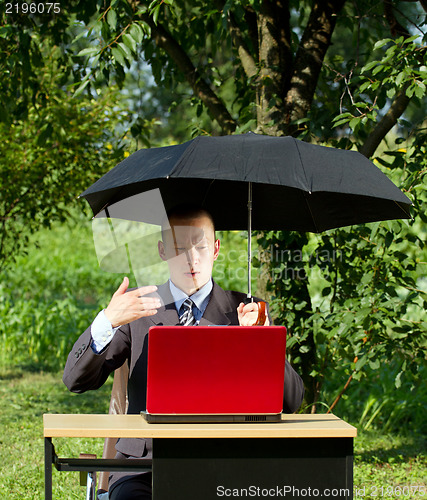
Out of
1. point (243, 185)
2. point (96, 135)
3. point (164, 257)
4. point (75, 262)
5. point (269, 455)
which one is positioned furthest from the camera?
point (75, 262)

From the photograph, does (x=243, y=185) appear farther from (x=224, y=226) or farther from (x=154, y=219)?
(x=154, y=219)

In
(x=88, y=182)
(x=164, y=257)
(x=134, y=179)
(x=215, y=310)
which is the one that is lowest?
(x=215, y=310)

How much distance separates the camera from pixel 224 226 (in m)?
3.46

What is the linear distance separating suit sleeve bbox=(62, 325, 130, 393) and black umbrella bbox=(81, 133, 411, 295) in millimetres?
505

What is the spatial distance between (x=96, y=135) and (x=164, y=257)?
4.51 metres

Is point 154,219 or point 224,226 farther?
point 224,226

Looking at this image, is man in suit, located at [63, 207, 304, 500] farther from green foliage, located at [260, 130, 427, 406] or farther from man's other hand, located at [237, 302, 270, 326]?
green foliage, located at [260, 130, 427, 406]

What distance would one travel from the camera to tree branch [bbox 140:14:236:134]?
16.5ft

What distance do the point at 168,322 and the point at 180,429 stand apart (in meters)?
0.66

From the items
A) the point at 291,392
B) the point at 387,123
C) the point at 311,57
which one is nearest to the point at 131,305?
the point at 291,392

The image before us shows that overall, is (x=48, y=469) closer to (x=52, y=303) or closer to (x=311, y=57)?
(x=311, y=57)

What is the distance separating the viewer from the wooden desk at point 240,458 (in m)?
2.13

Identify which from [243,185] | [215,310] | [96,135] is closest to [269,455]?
[215,310]

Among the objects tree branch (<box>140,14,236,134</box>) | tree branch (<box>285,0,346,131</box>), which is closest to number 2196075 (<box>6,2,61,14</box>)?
tree branch (<box>140,14,236,134</box>)
